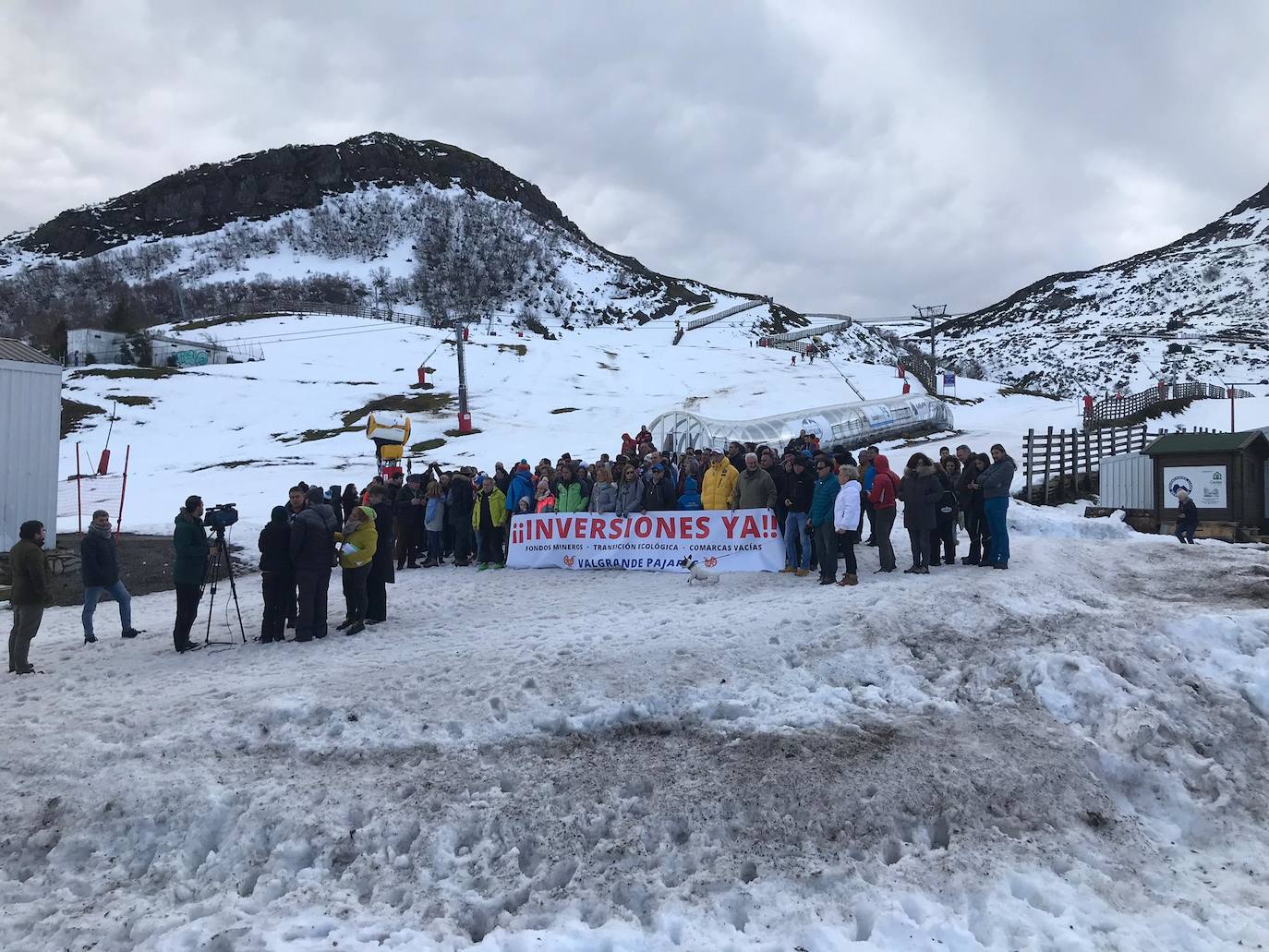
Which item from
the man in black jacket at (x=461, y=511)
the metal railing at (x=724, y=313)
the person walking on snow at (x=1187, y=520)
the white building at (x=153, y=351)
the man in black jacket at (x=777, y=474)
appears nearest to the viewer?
the man in black jacket at (x=777, y=474)

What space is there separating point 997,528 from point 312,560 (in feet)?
27.4

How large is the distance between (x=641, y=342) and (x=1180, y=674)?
67.4 meters

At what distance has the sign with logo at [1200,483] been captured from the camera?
1702 cm

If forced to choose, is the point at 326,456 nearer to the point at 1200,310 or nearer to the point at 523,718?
the point at 523,718

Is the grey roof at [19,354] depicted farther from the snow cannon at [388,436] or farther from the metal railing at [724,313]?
the metal railing at [724,313]

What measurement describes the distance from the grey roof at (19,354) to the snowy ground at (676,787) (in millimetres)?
10265

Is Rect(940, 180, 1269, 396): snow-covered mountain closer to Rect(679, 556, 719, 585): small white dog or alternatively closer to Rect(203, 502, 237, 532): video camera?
Rect(679, 556, 719, 585): small white dog

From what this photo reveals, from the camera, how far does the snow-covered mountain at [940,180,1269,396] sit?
9769 centimetres

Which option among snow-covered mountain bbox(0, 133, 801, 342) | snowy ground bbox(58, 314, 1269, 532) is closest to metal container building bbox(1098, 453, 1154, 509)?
snowy ground bbox(58, 314, 1269, 532)

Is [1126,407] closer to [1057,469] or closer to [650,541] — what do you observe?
[1057,469]

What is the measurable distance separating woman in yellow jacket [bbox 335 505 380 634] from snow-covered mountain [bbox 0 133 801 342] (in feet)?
322

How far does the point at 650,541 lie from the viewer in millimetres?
11750

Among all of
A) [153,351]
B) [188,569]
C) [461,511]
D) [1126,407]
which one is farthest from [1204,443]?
[153,351]

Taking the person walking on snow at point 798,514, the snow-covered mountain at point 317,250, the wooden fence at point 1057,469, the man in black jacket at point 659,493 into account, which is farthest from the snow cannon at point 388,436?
the snow-covered mountain at point 317,250
